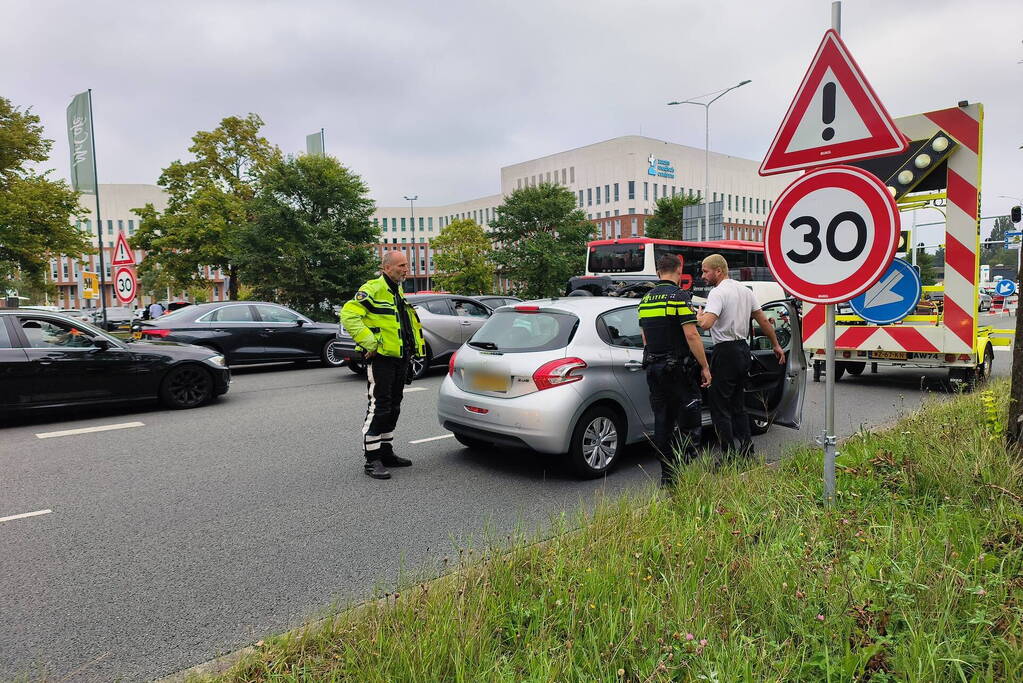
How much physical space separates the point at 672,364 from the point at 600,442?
3.61 feet

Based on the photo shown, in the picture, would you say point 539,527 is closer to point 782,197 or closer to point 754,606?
point 754,606

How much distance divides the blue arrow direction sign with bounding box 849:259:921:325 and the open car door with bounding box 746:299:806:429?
1082mm

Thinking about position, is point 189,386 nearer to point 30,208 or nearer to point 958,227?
point 958,227

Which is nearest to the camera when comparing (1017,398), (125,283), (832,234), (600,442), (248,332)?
(832,234)

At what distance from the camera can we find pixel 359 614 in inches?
120

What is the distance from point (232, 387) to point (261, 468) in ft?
21.0

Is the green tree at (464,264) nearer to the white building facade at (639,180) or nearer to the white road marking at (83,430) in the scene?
the white building facade at (639,180)

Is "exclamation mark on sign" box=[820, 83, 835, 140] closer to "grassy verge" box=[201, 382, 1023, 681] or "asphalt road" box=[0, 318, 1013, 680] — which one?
"grassy verge" box=[201, 382, 1023, 681]

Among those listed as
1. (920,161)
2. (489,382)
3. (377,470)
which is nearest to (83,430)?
(377,470)

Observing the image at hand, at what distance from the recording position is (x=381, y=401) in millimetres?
6145

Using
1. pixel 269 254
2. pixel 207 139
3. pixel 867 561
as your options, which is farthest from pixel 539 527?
pixel 207 139

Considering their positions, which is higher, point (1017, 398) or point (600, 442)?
point (1017, 398)

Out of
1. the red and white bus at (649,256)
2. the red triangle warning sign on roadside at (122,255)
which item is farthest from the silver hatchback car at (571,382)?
the red and white bus at (649,256)

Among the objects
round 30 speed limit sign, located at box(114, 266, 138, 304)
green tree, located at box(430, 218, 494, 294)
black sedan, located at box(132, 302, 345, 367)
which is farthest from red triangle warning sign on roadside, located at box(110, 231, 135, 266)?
green tree, located at box(430, 218, 494, 294)
